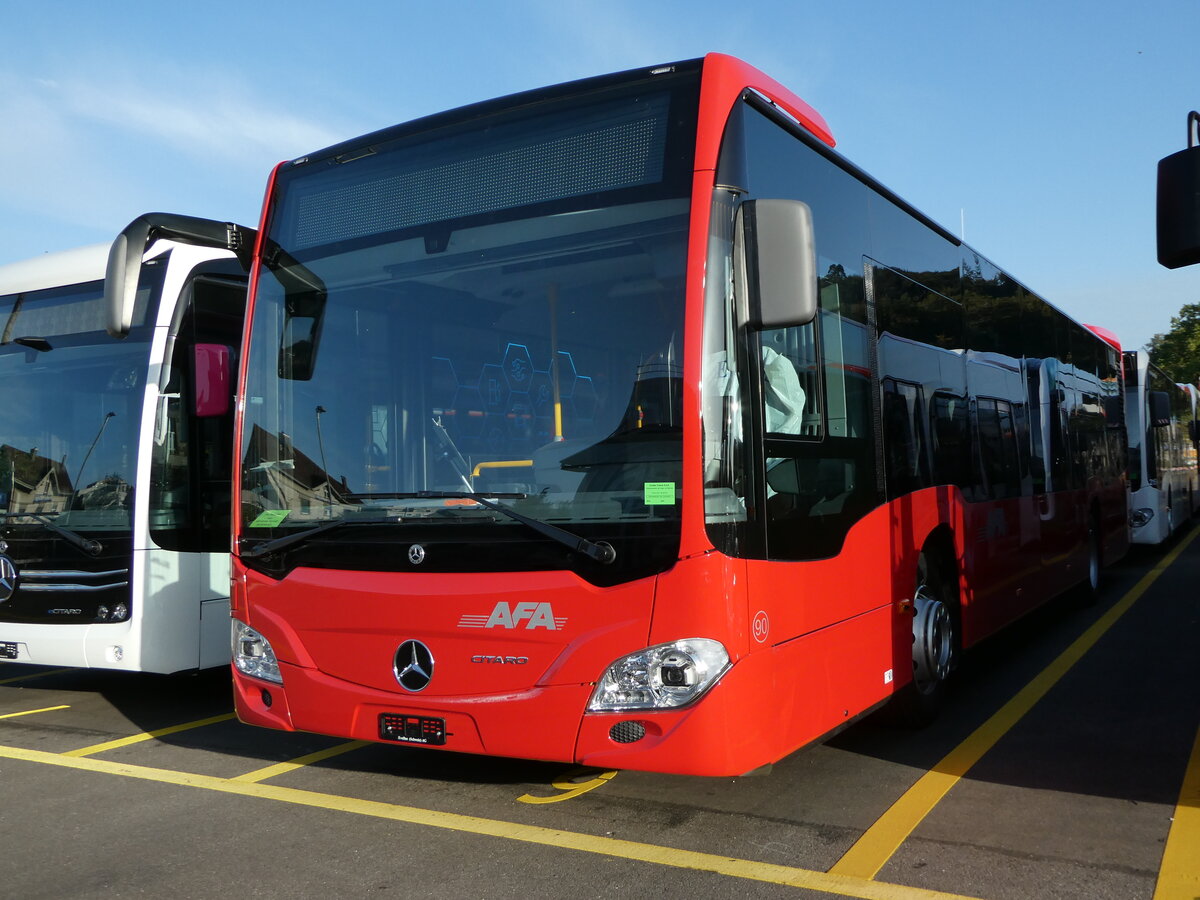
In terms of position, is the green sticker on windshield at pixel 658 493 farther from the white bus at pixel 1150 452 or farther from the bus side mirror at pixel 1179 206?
the white bus at pixel 1150 452

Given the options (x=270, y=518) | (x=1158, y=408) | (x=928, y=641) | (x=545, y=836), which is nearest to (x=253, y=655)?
(x=270, y=518)

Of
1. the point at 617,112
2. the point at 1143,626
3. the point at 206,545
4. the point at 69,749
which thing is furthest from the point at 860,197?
the point at 1143,626

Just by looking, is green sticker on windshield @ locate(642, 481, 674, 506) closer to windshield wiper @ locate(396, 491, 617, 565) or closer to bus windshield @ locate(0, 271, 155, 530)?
windshield wiper @ locate(396, 491, 617, 565)

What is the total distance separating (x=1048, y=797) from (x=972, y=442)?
289 centimetres

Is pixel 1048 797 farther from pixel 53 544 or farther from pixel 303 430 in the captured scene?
pixel 53 544

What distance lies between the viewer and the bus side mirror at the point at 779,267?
420cm

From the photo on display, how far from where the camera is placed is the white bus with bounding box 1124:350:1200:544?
1638cm

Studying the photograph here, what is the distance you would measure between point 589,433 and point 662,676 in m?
0.97

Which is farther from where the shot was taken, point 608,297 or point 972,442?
point 972,442

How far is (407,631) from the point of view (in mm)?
4625

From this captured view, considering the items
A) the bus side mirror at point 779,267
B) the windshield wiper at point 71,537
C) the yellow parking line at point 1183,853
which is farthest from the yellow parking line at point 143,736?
the yellow parking line at point 1183,853

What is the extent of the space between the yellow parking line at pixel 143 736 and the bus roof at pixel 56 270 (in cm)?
304

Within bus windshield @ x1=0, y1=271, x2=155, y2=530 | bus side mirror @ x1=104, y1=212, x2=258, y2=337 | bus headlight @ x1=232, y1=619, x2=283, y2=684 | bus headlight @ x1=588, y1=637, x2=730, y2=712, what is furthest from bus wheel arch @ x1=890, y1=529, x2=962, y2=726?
bus windshield @ x1=0, y1=271, x2=155, y2=530

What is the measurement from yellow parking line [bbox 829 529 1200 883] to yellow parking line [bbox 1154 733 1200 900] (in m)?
0.93
